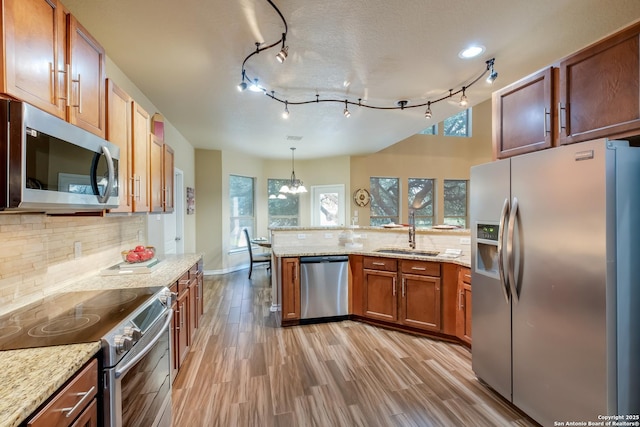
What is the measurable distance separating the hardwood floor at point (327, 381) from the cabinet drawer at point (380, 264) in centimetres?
71

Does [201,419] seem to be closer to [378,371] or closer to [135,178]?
[378,371]

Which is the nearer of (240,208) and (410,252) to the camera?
(410,252)

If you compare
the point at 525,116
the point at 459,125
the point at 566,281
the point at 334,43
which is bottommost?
the point at 566,281

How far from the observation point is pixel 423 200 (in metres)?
7.12

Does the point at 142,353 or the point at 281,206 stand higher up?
the point at 281,206

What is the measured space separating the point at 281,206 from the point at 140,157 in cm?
493

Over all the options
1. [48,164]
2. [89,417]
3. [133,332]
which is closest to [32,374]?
[89,417]

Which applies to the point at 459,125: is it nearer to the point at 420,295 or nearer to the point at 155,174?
the point at 420,295

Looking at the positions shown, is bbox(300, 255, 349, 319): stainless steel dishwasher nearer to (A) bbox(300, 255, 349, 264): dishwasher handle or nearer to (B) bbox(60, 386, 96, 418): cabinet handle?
(A) bbox(300, 255, 349, 264): dishwasher handle

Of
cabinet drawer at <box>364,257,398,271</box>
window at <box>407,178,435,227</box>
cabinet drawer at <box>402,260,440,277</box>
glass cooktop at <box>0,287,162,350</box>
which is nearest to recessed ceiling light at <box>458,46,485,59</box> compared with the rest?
cabinet drawer at <box>402,260,440,277</box>

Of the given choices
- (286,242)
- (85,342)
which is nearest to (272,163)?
(286,242)

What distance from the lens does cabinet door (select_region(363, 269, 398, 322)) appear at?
126 inches

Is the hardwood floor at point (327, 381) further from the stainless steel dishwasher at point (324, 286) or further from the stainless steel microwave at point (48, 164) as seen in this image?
the stainless steel microwave at point (48, 164)

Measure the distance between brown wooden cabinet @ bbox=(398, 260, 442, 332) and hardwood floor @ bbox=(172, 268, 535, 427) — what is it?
20cm
